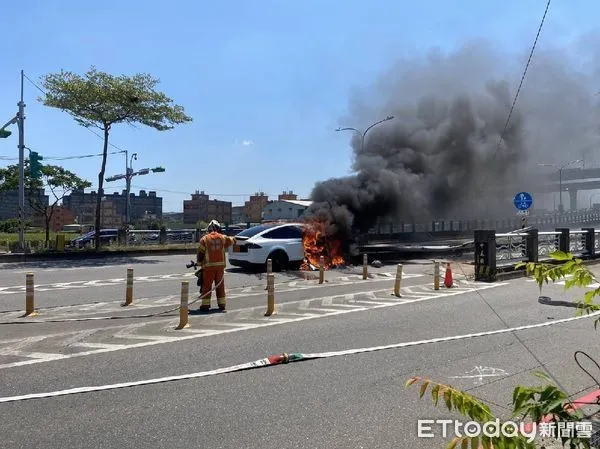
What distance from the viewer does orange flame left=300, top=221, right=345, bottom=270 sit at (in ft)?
55.2

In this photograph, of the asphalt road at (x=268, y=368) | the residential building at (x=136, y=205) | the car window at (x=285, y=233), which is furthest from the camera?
the residential building at (x=136, y=205)

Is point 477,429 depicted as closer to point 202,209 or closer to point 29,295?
point 29,295

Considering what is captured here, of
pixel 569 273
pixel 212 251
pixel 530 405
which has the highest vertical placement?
pixel 569 273

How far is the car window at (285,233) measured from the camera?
1576cm

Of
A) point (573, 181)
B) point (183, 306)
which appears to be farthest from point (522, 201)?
point (573, 181)

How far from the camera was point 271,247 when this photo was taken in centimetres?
1571

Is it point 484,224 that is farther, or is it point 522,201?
point 484,224

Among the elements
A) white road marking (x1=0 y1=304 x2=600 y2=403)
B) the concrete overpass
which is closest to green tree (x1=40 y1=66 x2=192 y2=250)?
white road marking (x1=0 y1=304 x2=600 y2=403)

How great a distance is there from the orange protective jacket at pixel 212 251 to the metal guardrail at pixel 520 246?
773cm

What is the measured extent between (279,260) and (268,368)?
1018 centimetres

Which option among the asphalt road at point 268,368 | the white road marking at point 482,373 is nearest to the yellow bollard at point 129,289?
the asphalt road at point 268,368

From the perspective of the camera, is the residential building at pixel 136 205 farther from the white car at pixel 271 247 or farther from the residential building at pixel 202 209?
the white car at pixel 271 247

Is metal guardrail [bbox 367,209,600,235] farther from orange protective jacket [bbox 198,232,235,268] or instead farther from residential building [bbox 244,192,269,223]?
residential building [bbox 244,192,269,223]

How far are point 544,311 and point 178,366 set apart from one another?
7143 mm
